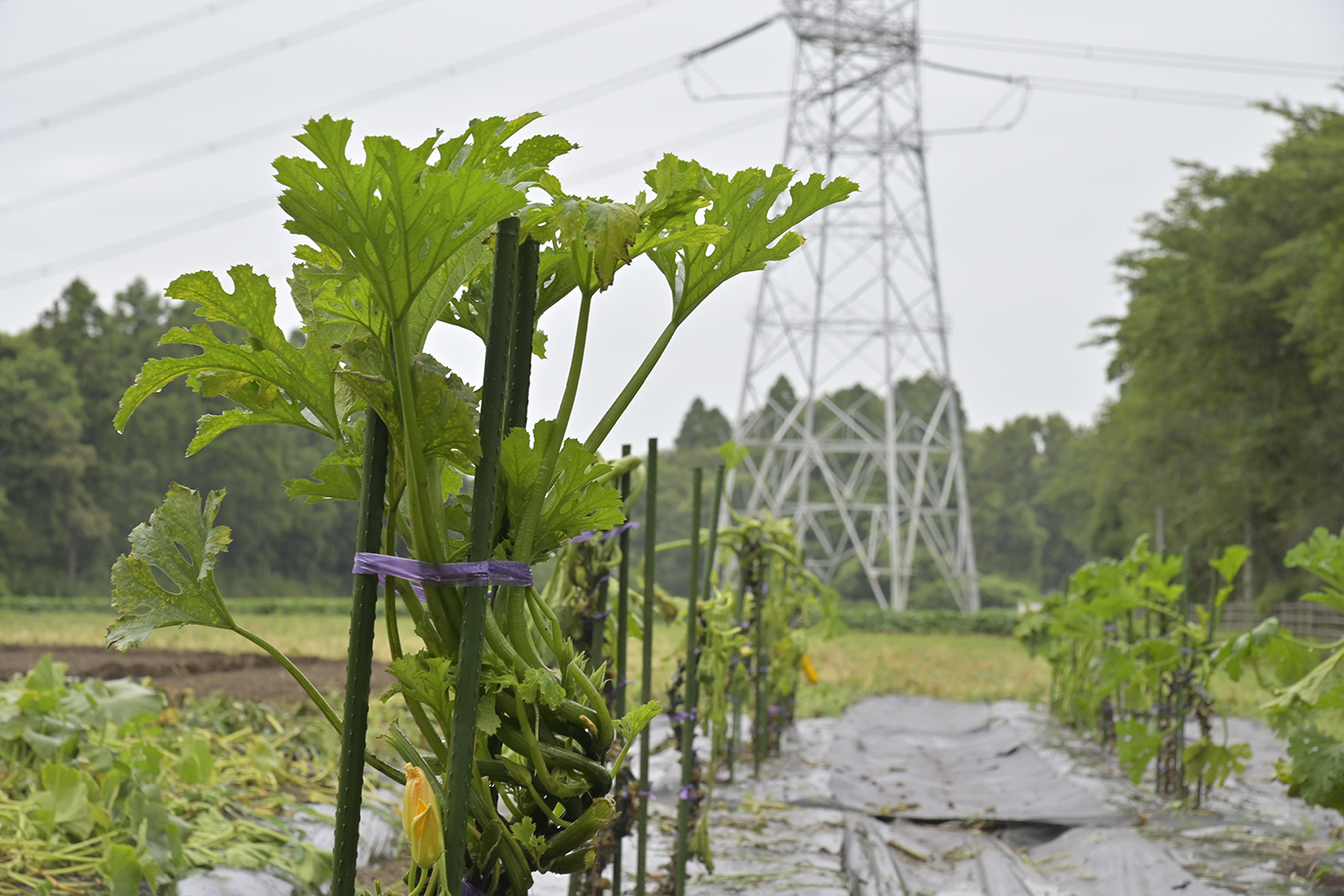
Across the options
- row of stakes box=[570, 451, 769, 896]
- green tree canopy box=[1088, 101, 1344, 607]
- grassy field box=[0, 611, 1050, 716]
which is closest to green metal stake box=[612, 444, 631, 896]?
row of stakes box=[570, 451, 769, 896]

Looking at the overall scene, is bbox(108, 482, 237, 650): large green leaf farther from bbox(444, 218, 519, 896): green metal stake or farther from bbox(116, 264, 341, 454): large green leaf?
bbox(444, 218, 519, 896): green metal stake

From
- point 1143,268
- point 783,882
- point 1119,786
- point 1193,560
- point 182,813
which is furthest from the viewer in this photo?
point 1193,560

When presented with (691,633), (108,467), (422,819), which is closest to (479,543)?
(422,819)

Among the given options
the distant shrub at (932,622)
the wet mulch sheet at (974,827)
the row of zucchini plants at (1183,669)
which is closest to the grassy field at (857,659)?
the wet mulch sheet at (974,827)

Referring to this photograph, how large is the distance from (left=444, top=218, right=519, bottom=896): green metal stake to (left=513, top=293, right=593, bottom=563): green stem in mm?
39

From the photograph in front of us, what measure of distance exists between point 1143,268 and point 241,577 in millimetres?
29363

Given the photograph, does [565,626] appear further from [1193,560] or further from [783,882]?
[1193,560]

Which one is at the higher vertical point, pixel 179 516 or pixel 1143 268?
pixel 1143 268

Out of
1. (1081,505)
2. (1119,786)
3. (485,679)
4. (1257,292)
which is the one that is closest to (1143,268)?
(1257,292)

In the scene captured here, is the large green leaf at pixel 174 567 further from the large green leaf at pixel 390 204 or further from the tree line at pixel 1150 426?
the tree line at pixel 1150 426

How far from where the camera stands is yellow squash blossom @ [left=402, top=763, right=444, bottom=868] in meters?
1.13

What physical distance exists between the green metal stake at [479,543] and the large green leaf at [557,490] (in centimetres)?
3

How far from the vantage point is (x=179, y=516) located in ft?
4.11

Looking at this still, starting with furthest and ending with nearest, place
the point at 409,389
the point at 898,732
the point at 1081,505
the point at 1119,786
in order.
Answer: the point at 1081,505 → the point at 898,732 → the point at 1119,786 → the point at 409,389
